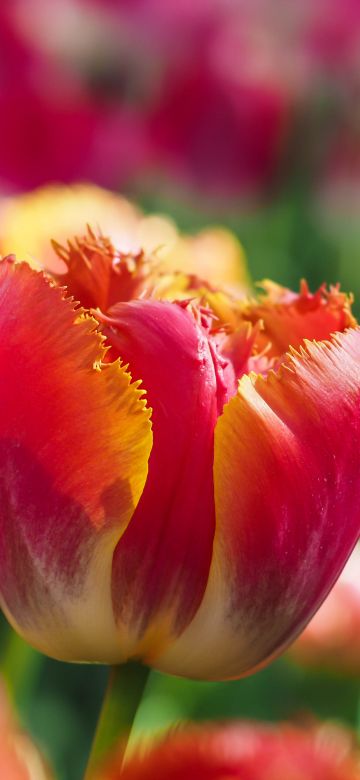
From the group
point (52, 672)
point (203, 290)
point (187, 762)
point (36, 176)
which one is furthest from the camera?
point (36, 176)

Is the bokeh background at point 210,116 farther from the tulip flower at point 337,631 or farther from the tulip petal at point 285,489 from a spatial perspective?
the tulip petal at point 285,489

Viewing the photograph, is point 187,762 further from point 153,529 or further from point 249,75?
point 249,75

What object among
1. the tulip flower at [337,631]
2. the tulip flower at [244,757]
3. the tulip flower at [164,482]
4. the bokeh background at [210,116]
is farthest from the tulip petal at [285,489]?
the bokeh background at [210,116]

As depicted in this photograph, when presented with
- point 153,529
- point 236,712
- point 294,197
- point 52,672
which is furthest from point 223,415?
point 294,197

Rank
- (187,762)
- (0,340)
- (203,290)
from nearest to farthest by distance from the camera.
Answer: (187,762) → (0,340) → (203,290)

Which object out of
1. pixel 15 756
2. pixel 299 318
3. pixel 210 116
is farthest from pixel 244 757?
pixel 210 116

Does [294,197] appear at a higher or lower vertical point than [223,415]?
lower
